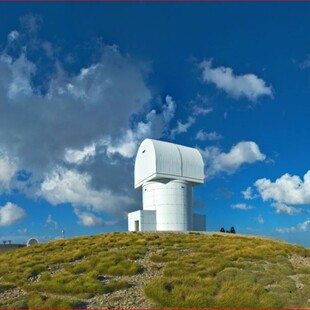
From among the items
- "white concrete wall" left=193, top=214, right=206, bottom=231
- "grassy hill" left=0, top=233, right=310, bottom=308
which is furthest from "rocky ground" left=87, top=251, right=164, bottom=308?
"white concrete wall" left=193, top=214, right=206, bottom=231

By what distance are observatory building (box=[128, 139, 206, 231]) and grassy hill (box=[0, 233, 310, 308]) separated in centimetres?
1550

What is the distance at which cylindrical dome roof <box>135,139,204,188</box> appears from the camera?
4616cm

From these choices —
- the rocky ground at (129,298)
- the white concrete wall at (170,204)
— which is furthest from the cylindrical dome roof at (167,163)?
the rocky ground at (129,298)

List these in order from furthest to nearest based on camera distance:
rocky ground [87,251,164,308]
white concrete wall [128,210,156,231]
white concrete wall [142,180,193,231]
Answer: white concrete wall [142,180,193,231] < white concrete wall [128,210,156,231] < rocky ground [87,251,164,308]

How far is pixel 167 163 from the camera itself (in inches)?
1832

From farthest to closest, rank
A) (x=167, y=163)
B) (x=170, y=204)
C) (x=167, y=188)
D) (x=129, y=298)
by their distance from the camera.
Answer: (x=167, y=163) < (x=167, y=188) < (x=170, y=204) < (x=129, y=298)

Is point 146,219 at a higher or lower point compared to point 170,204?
lower

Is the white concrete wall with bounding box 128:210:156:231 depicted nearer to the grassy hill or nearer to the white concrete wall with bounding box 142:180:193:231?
the white concrete wall with bounding box 142:180:193:231

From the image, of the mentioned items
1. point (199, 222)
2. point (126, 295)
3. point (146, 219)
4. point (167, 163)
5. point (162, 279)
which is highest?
point (167, 163)

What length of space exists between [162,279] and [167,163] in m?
27.4

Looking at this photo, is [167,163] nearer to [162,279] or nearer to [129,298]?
[162,279]

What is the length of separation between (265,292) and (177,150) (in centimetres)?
3110

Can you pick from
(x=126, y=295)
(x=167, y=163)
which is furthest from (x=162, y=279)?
(x=167, y=163)

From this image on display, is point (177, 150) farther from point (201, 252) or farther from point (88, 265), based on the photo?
point (88, 265)
